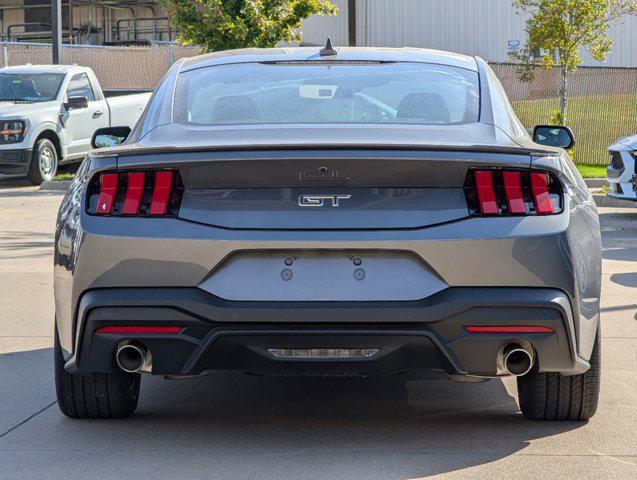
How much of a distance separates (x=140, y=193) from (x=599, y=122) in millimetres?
18293

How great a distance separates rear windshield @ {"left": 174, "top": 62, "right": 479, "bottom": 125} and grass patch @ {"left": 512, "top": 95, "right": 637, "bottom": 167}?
16.7 metres

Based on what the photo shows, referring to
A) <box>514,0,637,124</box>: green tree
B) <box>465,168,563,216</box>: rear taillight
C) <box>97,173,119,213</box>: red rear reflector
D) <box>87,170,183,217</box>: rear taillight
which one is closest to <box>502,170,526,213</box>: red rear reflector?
<box>465,168,563,216</box>: rear taillight

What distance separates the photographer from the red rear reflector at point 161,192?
14.9 ft

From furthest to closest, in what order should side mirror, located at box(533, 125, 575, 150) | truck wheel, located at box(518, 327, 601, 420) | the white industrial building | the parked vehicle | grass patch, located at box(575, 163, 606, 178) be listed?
1. the white industrial building
2. grass patch, located at box(575, 163, 606, 178)
3. the parked vehicle
4. side mirror, located at box(533, 125, 575, 150)
5. truck wheel, located at box(518, 327, 601, 420)

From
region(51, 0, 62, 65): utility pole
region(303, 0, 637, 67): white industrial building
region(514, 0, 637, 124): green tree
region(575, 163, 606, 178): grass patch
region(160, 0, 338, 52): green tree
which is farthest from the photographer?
region(303, 0, 637, 67): white industrial building

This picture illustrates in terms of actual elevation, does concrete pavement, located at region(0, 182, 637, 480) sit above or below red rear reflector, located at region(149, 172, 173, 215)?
below

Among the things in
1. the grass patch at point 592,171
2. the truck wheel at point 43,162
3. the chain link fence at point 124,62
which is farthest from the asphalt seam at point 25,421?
the chain link fence at point 124,62

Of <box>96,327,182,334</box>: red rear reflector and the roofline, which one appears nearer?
<box>96,327,182,334</box>: red rear reflector

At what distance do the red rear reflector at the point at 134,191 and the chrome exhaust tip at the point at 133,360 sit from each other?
50 cm

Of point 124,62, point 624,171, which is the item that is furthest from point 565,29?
point 124,62

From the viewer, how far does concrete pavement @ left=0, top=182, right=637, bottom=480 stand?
15.0ft

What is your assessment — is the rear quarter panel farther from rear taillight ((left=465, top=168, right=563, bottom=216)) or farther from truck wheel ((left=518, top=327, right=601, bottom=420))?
truck wheel ((left=518, top=327, right=601, bottom=420))

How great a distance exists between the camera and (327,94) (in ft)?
17.6

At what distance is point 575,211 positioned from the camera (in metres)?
4.71
